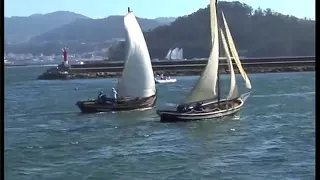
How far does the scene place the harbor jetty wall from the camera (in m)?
13.1

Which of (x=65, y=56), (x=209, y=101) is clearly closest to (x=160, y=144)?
(x=209, y=101)

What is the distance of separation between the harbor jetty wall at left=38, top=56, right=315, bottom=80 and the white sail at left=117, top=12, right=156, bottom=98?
14.8ft

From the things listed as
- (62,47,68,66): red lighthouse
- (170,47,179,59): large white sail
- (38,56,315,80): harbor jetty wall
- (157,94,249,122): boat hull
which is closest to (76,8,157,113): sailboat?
(157,94,249,122): boat hull

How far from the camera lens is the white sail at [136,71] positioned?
816cm

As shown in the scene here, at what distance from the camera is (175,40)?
1381 centimetres

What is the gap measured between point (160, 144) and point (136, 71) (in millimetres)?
2824

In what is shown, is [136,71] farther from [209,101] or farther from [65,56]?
[65,56]

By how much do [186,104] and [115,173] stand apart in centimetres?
278

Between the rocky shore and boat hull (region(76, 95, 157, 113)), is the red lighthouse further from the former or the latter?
boat hull (region(76, 95, 157, 113))

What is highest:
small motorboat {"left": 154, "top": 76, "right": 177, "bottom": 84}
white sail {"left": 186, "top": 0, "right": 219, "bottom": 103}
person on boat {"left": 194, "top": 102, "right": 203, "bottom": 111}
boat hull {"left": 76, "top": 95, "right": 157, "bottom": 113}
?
white sail {"left": 186, "top": 0, "right": 219, "bottom": 103}

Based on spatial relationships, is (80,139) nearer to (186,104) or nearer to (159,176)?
(186,104)

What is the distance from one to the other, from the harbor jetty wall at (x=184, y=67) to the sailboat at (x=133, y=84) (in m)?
4.49

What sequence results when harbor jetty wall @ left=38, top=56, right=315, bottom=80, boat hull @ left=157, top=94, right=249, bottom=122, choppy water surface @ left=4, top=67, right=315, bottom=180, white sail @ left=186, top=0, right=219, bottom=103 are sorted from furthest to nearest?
1. harbor jetty wall @ left=38, top=56, right=315, bottom=80
2. white sail @ left=186, top=0, right=219, bottom=103
3. boat hull @ left=157, top=94, right=249, bottom=122
4. choppy water surface @ left=4, top=67, right=315, bottom=180

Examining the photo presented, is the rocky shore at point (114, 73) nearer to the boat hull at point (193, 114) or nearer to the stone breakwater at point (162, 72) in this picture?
the stone breakwater at point (162, 72)
